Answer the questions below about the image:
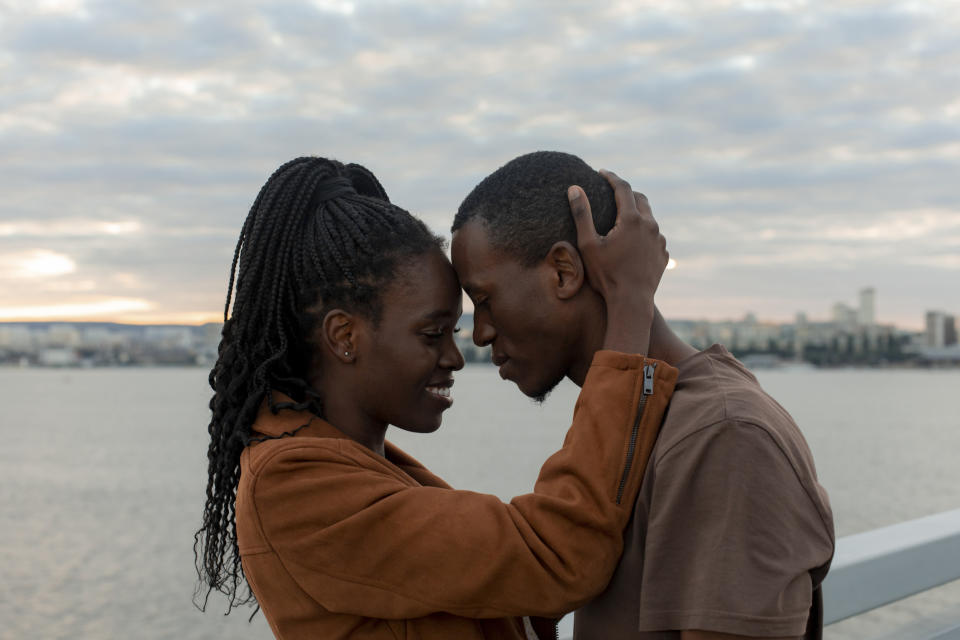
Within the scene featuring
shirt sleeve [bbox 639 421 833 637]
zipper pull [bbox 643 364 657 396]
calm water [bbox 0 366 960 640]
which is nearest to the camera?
shirt sleeve [bbox 639 421 833 637]

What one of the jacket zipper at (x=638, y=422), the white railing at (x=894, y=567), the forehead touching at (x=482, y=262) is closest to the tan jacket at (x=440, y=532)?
the jacket zipper at (x=638, y=422)

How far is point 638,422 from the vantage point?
1773mm

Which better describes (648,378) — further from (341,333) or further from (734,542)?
(341,333)

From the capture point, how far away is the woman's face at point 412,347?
77.7 inches

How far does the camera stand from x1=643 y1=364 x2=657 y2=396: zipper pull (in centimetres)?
179

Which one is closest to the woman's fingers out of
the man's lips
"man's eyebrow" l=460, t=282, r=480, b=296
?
"man's eyebrow" l=460, t=282, r=480, b=296

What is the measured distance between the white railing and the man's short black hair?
120cm

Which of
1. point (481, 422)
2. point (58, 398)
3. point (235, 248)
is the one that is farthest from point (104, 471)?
point (58, 398)

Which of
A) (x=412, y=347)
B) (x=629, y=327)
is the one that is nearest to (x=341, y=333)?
(x=412, y=347)

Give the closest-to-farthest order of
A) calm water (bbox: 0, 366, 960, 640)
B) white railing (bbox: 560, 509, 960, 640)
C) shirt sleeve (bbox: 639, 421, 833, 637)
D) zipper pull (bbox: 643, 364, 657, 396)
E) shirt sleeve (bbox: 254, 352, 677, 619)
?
shirt sleeve (bbox: 639, 421, 833, 637)
shirt sleeve (bbox: 254, 352, 677, 619)
zipper pull (bbox: 643, 364, 657, 396)
white railing (bbox: 560, 509, 960, 640)
calm water (bbox: 0, 366, 960, 640)

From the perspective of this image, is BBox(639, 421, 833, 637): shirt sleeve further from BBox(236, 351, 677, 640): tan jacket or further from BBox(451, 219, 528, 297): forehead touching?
BBox(451, 219, 528, 297): forehead touching

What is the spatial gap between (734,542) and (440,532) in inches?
20.5

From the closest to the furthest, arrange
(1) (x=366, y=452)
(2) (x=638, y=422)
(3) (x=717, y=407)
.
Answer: (3) (x=717, y=407) < (2) (x=638, y=422) < (1) (x=366, y=452)

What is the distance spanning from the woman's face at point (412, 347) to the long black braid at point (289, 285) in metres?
0.03
